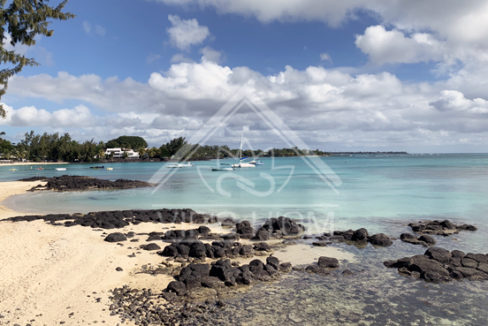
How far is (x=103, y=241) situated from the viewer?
1341cm

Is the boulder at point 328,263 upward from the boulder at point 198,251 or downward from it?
downward

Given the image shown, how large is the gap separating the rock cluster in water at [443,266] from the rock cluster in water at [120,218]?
10.8m

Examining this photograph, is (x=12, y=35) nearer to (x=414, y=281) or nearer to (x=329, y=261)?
(x=329, y=261)

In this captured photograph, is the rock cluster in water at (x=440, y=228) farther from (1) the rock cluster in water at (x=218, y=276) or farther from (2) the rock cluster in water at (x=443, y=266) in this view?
(1) the rock cluster in water at (x=218, y=276)

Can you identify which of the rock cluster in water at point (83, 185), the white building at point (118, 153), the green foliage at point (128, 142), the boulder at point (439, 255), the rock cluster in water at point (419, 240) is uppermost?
the green foliage at point (128, 142)

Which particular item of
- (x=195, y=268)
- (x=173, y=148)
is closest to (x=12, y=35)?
(x=195, y=268)

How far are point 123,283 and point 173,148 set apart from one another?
13576cm

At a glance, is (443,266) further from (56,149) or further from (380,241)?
(56,149)

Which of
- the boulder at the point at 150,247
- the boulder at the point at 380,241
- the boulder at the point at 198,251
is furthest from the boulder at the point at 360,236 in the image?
the boulder at the point at 150,247

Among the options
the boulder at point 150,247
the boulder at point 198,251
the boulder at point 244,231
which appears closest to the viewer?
the boulder at point 198,251

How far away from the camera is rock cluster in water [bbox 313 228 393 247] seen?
13688mm

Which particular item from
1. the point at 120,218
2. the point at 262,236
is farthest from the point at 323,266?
the point at 120,218

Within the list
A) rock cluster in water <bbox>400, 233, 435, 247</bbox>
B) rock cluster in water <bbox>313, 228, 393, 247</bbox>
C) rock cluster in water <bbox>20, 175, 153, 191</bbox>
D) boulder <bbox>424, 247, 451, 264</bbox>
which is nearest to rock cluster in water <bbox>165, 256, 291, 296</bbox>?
rock cluster in water <bbox>313, 228, 393, 247</bbox>

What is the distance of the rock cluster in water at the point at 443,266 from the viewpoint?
9881mm
